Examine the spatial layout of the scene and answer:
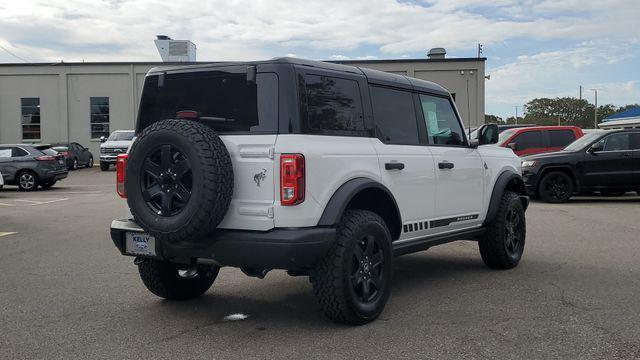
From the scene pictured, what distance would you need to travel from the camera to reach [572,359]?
4.00m

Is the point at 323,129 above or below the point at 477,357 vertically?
above

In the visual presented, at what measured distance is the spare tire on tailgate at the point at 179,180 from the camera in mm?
4156

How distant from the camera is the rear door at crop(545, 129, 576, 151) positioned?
1692 cm

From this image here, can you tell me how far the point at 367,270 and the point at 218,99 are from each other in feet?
5.74

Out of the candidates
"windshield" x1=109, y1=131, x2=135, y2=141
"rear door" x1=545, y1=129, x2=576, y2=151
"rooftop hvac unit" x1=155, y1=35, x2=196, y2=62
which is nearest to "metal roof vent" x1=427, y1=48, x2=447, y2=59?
"rooftop hvac unit" x1=155, y1=35, x2=196, y2=62

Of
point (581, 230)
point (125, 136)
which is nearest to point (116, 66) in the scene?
point (125, 136)

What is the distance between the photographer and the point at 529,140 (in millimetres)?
16812

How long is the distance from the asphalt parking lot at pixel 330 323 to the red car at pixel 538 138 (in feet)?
27.2

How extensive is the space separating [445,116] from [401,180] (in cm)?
141

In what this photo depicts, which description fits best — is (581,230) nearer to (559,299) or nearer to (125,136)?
(559,299)

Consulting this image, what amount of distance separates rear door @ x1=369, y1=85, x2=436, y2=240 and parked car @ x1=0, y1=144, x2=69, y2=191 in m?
16.6

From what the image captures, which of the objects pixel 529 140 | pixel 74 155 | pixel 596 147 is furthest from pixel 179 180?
pixel 74 155

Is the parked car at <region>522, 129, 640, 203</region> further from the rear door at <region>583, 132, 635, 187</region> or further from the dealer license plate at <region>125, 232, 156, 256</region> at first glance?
the dealer license plate at <region>125, 232, 156, 256</region>

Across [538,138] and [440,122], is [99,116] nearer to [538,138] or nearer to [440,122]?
[538,138]
